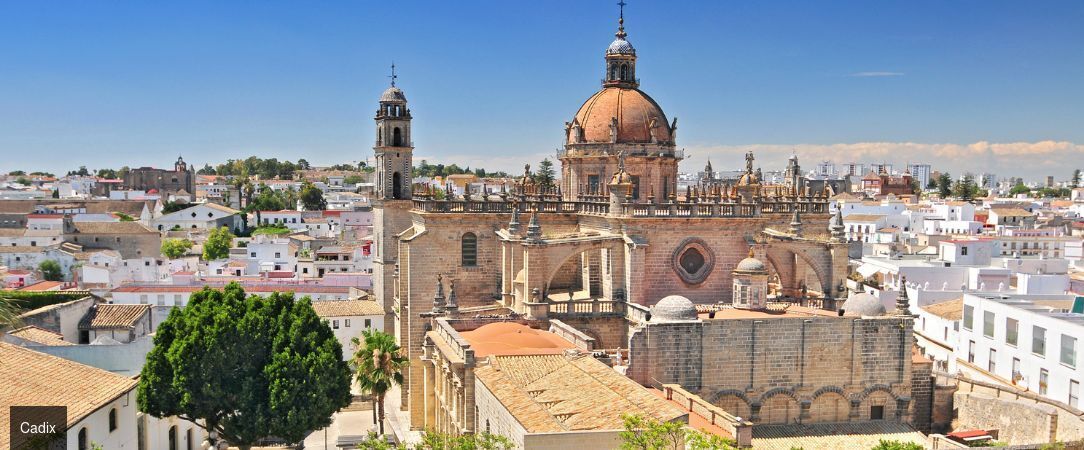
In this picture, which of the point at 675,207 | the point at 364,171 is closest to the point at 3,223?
the point at 675,207

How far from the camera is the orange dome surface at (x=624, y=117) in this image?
119 ft

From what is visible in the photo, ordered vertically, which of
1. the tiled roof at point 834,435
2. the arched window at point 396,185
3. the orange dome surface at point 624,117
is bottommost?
the tiled roof at point 834,435

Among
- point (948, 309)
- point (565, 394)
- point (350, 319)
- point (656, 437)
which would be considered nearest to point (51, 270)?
point (350, 319)

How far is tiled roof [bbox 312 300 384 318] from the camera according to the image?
4228 centimetres

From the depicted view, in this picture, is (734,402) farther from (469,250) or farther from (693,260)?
(469,250)

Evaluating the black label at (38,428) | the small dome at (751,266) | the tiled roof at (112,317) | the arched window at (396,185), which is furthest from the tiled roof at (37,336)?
the small dome at (751,266)

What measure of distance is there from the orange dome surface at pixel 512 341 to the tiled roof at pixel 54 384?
925 cm

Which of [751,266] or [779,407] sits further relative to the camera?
[751,266]

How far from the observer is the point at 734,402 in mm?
26141

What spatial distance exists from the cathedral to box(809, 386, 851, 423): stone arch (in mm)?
98

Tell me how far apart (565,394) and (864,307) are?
11344 mm

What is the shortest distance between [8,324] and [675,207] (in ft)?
69.6

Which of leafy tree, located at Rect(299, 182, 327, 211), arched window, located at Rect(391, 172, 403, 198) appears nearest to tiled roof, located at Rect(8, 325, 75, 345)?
arched window, located at Rect(391, 172, 403, 198)

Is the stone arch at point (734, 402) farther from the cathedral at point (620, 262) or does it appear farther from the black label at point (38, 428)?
the black label at point (38, 428)
